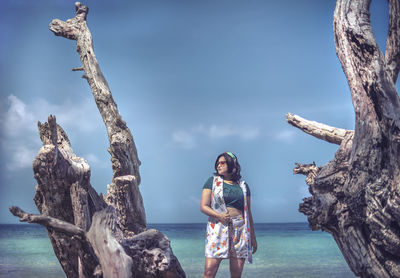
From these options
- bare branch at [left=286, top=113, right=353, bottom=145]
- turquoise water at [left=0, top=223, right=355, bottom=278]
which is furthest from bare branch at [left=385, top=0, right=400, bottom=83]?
turquoise water at [left=0, top=223, right=355, bottom=278]

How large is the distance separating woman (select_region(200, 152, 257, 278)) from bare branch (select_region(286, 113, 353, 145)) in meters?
0.64

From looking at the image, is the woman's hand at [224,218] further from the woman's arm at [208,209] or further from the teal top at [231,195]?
the teal top at [231,195]

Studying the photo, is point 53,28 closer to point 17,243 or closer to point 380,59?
point 380,59

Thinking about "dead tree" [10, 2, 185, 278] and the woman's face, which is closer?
"dead tree" [10, 2, 185, 278]

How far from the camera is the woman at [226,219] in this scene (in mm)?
3623

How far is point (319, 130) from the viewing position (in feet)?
11.9

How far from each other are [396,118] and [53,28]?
4.02 m

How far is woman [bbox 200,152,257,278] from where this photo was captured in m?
3.62

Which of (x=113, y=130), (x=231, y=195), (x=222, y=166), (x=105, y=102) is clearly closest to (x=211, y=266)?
(x=231, y=195)

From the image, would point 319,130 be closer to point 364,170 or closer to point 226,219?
point 364,170

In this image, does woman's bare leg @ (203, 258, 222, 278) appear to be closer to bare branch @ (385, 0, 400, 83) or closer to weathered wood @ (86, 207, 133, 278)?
weathered wood @ (86, 207, 133, 278)

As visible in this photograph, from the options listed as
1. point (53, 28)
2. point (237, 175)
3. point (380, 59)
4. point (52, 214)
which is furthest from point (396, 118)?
point (53, 28)

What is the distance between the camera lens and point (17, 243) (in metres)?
21.3

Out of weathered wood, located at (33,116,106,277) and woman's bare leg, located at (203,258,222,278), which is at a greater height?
weathered wood, located at (33,116,106,277)
